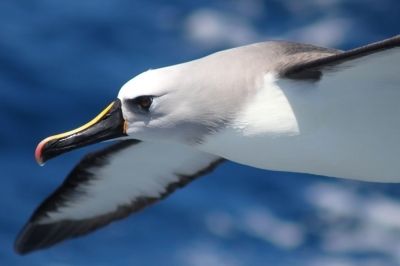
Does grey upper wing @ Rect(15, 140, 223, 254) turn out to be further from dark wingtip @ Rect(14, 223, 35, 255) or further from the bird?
the bird

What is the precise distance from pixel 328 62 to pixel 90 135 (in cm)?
157

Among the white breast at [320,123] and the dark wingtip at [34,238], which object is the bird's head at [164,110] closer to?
the white breast at [320,123]

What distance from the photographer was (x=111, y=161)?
7.55 metres

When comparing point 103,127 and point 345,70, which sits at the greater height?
point 345,70

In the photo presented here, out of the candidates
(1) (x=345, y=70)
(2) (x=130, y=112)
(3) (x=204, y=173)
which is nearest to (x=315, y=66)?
(1) (x=345, y=70)

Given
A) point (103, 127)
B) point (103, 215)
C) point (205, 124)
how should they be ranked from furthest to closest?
point (103, 215), point (103, 127), point (205, 124)

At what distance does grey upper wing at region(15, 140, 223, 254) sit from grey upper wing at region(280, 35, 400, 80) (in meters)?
1.86

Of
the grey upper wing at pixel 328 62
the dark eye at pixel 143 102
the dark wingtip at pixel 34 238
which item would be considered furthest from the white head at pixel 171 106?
the dark wingtip at pixel 34 238

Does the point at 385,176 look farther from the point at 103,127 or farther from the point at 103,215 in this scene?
the point at 103,215

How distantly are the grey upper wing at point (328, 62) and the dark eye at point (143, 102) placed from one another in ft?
2.60

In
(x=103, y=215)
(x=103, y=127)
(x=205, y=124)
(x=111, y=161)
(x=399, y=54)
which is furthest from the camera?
(x=103, y=215)

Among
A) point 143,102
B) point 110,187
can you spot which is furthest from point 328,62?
point 110,187

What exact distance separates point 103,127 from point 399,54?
5.89ft

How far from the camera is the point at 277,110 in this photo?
580cm
